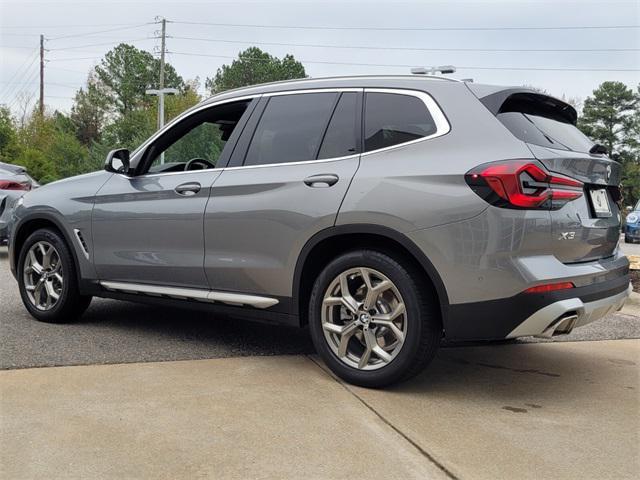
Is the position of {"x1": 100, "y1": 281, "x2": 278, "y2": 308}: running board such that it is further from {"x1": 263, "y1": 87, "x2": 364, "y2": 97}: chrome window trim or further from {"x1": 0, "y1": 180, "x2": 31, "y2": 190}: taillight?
{"x1": 0, "y1": 180, "x2": 31, "y2": 190}: taillight

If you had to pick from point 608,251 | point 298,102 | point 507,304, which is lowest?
point 507,304

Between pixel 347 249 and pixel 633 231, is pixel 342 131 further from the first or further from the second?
pixel 633 231

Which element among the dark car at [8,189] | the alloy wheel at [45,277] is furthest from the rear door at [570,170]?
the dark car at [8,189]

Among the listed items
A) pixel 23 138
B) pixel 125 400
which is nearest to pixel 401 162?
pixel 125 400

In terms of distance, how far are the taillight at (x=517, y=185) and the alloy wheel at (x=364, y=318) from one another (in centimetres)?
73

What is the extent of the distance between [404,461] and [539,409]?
1077mm

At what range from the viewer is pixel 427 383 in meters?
3.89

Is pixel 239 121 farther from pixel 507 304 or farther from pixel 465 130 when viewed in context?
pixel 507 304

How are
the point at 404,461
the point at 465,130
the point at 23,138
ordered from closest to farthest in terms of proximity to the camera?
the point at 404,461 < the point at 465,130 < the point at 23,138

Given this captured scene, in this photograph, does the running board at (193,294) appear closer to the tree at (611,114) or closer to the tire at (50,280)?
the tire at (50,280)

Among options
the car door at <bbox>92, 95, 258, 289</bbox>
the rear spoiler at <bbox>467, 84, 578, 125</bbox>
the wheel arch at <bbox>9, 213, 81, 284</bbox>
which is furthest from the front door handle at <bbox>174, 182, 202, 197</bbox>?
the rear spoiler at <bbox>467, 84, 578, 125</bbox>

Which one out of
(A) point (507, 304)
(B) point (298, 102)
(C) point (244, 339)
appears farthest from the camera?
(C) point (244, 339)

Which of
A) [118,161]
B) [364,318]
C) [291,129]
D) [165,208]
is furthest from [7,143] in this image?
[364,318]

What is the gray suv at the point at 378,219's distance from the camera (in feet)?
10.9
